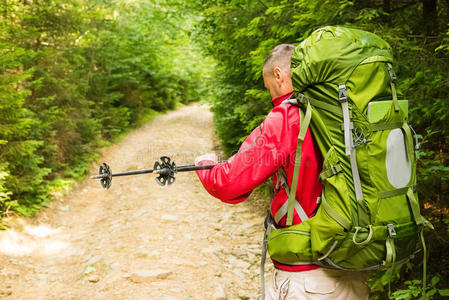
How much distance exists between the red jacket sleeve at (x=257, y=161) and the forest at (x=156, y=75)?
5.98ft

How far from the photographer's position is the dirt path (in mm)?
5113

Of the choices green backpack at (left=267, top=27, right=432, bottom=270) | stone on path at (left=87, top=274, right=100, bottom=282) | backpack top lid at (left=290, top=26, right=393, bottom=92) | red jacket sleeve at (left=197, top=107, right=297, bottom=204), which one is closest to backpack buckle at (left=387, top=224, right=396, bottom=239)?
green backpack at (left=267, top=27, right=432, bottom=270)

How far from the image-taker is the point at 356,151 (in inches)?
67.3

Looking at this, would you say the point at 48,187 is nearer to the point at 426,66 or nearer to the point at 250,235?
the point at 250,235

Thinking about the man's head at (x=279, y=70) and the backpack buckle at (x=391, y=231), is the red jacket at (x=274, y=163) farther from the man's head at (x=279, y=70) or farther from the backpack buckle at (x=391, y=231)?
the backpack buckle at (x=391, y=231)

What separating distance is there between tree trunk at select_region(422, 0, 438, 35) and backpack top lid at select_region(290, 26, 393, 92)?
2989mm

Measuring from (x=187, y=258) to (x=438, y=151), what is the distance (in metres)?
4.04

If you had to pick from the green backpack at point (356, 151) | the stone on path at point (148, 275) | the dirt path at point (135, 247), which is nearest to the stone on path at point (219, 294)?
the dirt path at point (135, 247)

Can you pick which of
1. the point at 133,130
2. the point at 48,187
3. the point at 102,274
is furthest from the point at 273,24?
the point at 133,130

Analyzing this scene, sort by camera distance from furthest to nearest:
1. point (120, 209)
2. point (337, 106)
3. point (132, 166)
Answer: point (132, 166), point (120, 209), point (337, 106)

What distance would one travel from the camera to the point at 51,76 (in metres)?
10.2

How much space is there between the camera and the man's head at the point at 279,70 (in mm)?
2094

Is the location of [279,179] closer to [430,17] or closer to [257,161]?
[257,161]

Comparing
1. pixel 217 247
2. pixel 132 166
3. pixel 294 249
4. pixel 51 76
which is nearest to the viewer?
pixel 294 249
